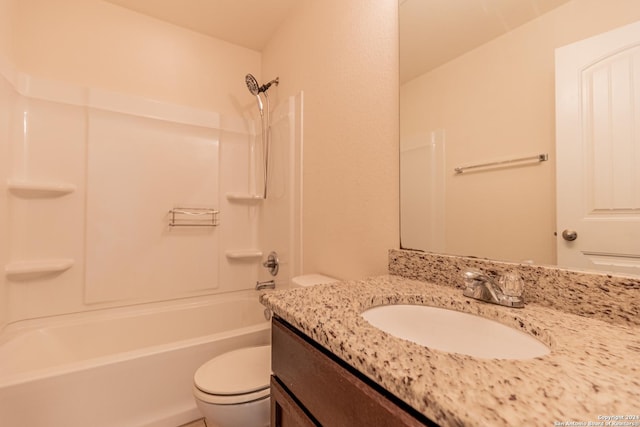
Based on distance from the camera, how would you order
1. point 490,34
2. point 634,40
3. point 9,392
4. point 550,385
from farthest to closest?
point 9,392, point 490,34, point 634,40, point 550,385

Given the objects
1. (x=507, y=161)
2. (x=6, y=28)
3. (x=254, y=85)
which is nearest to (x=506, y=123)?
(x=507, y=161)

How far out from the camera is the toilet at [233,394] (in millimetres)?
1023

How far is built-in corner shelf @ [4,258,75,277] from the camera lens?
1.46 m

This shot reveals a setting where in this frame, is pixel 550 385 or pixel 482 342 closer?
pixel 550 385

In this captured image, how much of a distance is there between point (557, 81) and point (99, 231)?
2.29 m

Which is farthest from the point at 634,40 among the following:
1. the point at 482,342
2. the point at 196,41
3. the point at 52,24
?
the point at 52,24

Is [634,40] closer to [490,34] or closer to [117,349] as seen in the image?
[490,34]

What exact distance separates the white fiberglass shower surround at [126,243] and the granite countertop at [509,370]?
1.18 metres

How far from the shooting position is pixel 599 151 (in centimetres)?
62

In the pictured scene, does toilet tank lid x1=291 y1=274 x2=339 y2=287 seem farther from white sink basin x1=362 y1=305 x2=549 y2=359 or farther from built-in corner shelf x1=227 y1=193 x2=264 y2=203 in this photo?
built-in corner shelf x1=227 y1=193 x2=264 y2=203

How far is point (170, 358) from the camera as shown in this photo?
4.30 ft

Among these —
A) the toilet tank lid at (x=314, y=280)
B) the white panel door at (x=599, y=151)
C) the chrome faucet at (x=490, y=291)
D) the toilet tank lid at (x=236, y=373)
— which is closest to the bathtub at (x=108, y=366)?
the toilet tank lid at (x=236, y=373)

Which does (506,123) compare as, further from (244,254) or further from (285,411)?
(244,254)

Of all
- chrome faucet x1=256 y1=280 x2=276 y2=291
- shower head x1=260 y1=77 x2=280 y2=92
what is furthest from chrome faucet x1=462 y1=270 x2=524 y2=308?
shower head x1=260 y1=77 x2=280 y2=92
